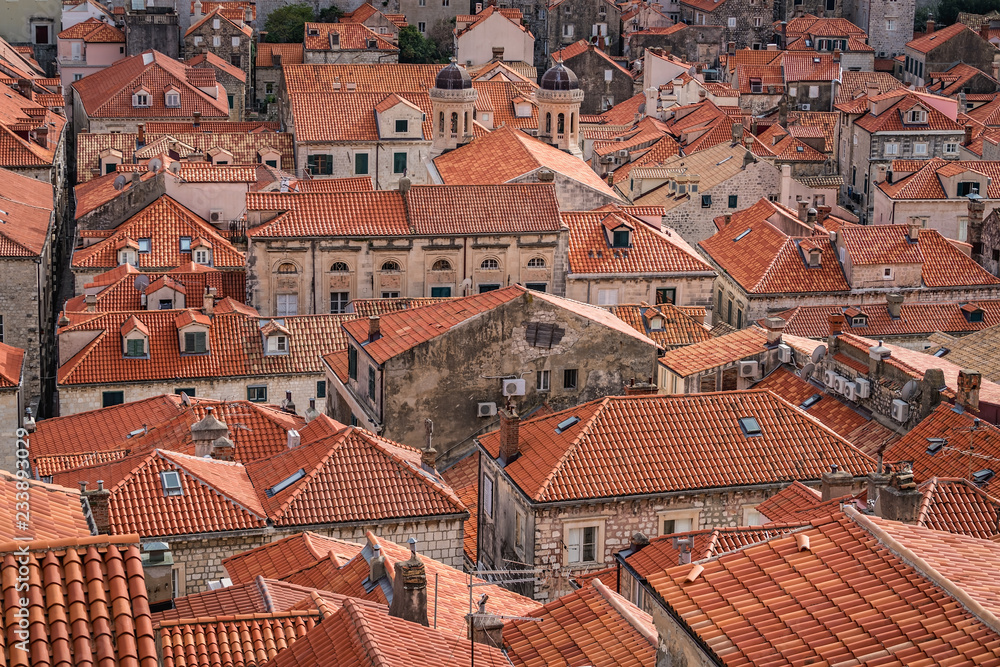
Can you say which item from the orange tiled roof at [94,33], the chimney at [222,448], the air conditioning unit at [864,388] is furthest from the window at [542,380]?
the orange tiled roof at [94,33]

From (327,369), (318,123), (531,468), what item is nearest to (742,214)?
(318,123)

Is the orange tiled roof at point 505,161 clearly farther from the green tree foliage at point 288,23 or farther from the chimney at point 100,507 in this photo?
the green tree foliage at point 288,23

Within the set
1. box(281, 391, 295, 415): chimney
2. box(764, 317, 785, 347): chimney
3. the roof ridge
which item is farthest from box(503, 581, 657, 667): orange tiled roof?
box(281, 391, 295, 415): chimney

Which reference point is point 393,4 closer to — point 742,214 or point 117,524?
point 742,214

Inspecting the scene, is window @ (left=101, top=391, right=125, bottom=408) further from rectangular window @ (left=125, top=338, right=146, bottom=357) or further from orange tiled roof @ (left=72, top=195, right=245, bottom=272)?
orange tiled roof @ (left=72, top=195, right=245, bottom=272)

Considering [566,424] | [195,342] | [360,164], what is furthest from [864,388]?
[360,164]
